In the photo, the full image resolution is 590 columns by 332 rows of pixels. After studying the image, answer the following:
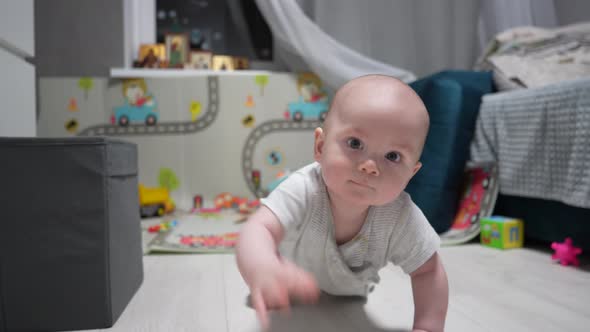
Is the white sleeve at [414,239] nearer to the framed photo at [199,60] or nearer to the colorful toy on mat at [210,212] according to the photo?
the colorful toy on mat at [210,212]

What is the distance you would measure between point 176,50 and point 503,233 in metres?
1.93

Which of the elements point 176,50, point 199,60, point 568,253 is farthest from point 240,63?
point 568,253

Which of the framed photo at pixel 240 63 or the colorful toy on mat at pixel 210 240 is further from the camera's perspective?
the framed photo at pixel 240 63

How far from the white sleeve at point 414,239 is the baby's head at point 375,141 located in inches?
5.2

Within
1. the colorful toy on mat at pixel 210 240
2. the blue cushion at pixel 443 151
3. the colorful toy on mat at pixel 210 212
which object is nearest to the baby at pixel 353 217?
the colorful toy on mat at pixel 210 240

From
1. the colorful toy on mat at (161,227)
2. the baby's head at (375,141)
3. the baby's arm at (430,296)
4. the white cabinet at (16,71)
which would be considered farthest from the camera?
the colorful toy on mat at (161,227)

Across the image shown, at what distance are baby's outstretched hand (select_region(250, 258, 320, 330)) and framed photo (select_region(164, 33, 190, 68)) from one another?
214cm

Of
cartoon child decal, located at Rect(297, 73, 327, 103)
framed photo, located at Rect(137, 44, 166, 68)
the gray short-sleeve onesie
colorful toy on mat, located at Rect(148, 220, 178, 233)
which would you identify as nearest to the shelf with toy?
framed photo, located at Rect(137, 44, 166, 68)

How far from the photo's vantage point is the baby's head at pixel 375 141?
1.83ft

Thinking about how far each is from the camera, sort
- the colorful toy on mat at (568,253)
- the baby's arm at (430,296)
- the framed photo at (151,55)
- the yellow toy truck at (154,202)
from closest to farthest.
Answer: the baby's arm at (430,296), the colorful toy on mat at (568,253), the yellow toy truck at (154,202), the framed photo at (151,55)

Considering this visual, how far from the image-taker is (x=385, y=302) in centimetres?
89

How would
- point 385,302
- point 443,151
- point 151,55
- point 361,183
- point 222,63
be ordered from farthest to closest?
point 222,63 → point 151,55 → point 443,151 → point 385,302 → point 361,183

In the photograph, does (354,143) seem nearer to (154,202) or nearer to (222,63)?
(154,202)

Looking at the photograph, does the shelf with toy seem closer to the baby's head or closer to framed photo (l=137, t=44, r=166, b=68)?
framed photo (l=137, t=44, r=166, b=68)
